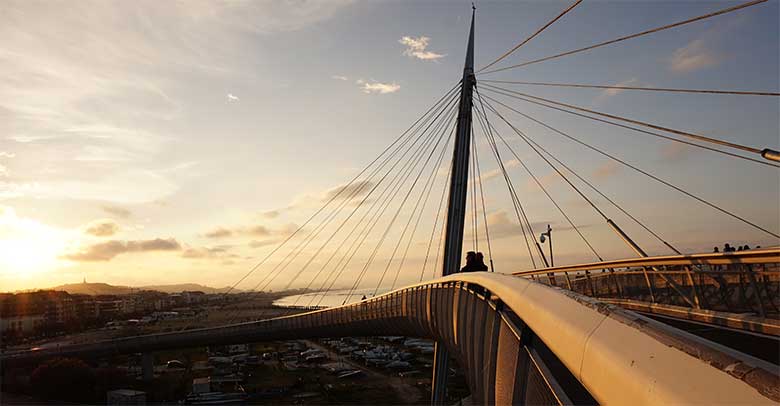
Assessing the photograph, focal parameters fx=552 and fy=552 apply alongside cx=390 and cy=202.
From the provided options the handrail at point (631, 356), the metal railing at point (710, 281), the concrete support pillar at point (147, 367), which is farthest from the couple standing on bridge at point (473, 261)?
the concrete support pillar at point (147, 367)

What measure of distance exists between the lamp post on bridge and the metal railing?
38.1ft

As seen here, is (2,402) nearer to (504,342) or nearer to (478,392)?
(478,392)

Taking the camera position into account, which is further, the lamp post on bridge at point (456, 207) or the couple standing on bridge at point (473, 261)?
the lamp post on bridge at point (456, 207)

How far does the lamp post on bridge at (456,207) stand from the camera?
23.4 m

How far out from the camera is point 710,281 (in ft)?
26.9

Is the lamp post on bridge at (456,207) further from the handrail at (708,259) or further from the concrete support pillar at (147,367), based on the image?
the concrete support pillar at (147,367)

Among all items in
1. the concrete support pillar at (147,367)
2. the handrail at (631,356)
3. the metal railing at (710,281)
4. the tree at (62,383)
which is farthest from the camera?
the concrete support pillar at (147,367)

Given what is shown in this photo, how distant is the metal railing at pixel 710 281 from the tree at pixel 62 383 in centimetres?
4185

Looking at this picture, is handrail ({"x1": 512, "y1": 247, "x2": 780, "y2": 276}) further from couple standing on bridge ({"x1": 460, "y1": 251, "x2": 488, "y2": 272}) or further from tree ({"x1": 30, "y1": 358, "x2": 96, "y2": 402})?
tree ({"x1": 30, "y1": 358, "x2": 96, "y2": 402})

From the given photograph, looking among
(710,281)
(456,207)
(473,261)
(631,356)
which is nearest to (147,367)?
(456,207)

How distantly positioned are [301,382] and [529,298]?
44.0m

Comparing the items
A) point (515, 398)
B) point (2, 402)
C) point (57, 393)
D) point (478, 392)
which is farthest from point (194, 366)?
point (515, 398)

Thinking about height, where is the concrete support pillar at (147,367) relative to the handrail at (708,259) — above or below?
below

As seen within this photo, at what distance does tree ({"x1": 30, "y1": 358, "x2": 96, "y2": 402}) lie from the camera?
41.4 m
